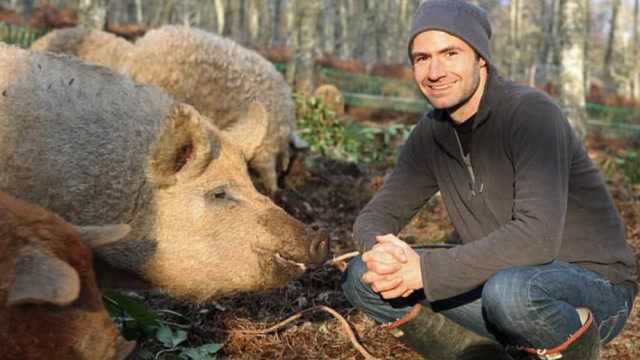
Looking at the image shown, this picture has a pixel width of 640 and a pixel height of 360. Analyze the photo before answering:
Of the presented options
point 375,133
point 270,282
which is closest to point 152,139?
point 270,282

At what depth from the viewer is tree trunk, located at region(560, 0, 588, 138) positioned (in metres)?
11.9

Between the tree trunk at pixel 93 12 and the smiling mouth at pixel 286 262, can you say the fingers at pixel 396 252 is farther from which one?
the tree trunk at pixel 93 12

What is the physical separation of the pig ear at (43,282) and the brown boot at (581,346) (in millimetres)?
2013

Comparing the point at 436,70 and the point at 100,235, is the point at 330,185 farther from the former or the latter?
the point at 100,235

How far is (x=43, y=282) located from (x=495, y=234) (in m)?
1.84

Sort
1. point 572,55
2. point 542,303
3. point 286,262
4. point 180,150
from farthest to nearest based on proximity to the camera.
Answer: point 572,55
point 180,150
point 286,262
point 542,303

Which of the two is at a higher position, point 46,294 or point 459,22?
point 459,22

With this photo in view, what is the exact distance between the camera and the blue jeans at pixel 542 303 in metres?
3.33

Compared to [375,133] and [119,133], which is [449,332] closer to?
[119,133]

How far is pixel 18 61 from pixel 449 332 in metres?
2.89

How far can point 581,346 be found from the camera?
11.1ft

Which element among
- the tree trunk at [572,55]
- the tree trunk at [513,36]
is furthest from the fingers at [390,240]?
the tree trunk at [513,36]

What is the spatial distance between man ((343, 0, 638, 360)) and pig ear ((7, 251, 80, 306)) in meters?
1.41

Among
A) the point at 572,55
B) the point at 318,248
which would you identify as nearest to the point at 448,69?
the point at 318,248
